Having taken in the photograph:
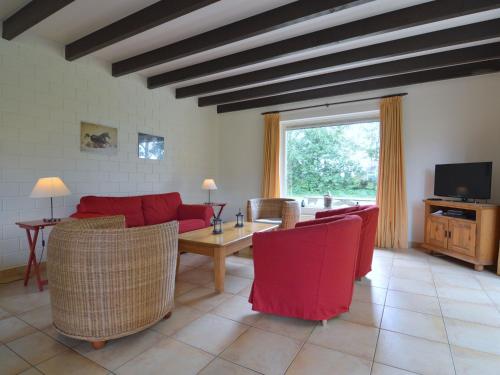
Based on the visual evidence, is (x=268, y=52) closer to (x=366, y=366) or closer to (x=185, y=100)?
(x=185, y=100)

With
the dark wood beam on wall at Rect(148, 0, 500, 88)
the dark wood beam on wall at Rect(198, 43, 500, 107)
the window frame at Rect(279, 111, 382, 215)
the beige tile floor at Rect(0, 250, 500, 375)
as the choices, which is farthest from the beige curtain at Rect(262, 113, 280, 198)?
the beige tile floor at Rect(0, 250, 500, 375)

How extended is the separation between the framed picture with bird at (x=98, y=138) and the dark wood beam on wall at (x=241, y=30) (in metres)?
0.89

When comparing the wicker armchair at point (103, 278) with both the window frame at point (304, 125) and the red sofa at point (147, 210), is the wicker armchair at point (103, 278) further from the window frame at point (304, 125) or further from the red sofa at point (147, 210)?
the window frame at point (304, 125)

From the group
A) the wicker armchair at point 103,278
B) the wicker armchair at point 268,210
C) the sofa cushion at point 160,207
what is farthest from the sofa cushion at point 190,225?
the wicker armchair at point 103,278

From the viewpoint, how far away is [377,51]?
3.27 m

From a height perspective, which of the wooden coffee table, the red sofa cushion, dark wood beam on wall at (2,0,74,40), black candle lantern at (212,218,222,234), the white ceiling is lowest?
the wooden coffee table

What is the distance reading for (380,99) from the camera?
4539mm

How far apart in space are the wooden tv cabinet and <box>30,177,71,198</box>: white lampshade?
188 inches

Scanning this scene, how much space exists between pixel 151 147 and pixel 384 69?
383 cm

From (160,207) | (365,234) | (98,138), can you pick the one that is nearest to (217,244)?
(365,234)

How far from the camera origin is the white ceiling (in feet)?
8.45

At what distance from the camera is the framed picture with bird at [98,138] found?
3.67m

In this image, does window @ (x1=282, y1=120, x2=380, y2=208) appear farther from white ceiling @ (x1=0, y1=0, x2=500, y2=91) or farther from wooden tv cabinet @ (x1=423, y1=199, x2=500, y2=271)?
white ceiling @ (x1=0, y1=0, x2=500, y2=91)

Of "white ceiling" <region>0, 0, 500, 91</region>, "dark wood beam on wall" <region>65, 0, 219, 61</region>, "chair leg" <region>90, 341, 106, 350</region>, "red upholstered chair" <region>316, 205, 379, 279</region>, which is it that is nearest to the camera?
"chair leg" <region>90, 341, 106, 350</region>
